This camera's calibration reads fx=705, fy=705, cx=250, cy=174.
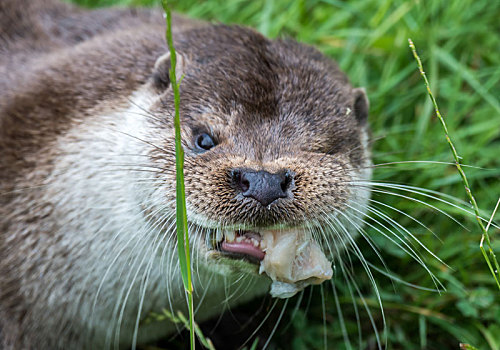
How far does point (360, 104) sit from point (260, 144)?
656 mm

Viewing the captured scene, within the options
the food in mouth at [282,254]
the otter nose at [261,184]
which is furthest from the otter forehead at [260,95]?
the food in mouth at [282,254]

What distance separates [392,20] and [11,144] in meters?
1.88

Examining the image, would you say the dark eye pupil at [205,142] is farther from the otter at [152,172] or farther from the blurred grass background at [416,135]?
the blurred grass background at [416,135]

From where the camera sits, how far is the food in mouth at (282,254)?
1.88m

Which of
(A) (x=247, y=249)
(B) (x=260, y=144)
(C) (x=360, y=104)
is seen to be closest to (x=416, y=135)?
(C) (x=360, y=104)

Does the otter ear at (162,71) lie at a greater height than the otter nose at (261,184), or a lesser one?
greater

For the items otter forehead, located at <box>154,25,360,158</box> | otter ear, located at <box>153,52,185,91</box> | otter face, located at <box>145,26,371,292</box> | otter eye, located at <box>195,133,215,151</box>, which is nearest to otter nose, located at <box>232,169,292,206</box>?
otter face, located at <box>145,26,371,292</box>

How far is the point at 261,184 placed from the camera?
1.77 m

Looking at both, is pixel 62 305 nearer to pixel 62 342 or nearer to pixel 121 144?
pixel 62 342

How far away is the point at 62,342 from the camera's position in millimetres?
2381

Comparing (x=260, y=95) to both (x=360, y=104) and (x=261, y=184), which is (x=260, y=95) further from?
(x=360, y=104)

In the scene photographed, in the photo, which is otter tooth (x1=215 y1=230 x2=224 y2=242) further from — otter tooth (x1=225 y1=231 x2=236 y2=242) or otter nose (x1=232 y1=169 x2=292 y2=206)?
otter nose (x1=232 y1=169 x2=292 y2=206)

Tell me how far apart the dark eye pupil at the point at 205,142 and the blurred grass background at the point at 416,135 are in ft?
2.46

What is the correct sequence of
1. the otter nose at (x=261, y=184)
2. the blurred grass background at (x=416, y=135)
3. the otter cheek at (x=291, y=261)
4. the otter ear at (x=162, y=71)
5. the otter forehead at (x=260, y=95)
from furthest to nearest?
the blurred grass background at (x=416, y=135) → the otter ear at (x=162, y=71) → the otter forehead at (x=260, y=95) → the otter cheek at (x=291, y=261) → the otter nose at (x=261, y=184)
